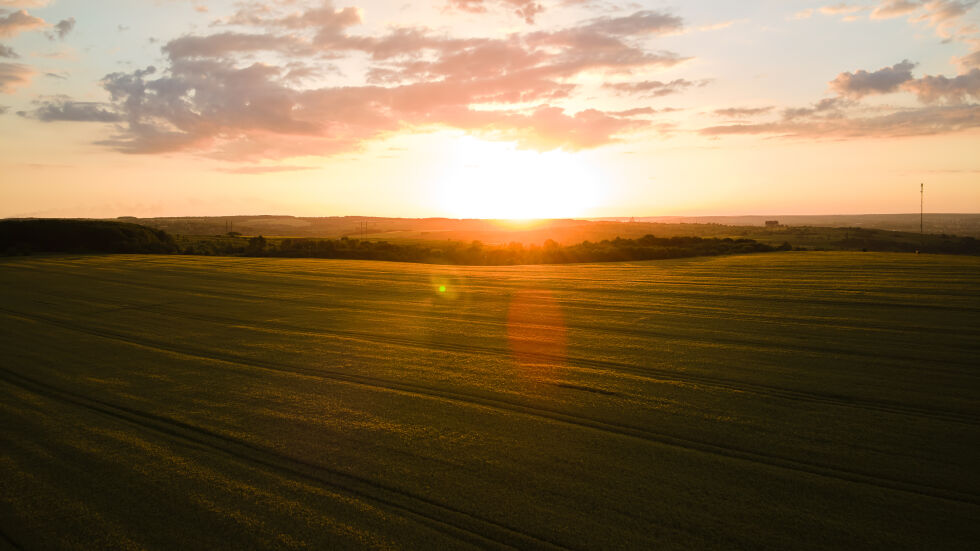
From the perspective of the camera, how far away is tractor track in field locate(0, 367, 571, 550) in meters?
3.55

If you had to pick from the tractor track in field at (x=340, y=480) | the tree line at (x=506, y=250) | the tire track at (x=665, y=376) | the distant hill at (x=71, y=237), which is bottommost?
the tractor track in field at (x=340, y=480)

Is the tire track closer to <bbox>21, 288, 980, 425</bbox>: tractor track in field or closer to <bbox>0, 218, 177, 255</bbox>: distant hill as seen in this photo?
<bbox>21, 288, 980, 425</bbox>: tractor track in field

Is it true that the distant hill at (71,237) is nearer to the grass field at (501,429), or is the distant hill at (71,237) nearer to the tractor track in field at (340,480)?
the grass field at (501,429)

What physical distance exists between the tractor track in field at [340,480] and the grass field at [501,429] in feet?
0.07

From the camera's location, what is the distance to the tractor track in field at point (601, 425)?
4.09 metres

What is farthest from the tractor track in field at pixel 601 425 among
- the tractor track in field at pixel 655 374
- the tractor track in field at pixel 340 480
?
the tractor track in field at pixel 340 480

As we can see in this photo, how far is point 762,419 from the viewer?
5.43 metres

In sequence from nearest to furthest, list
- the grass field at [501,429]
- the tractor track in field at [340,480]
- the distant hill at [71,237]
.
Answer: the tractor track in field at [340,480] → the grass field at [501,429] → the distant hill at [71,237]

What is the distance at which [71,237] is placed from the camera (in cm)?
3219

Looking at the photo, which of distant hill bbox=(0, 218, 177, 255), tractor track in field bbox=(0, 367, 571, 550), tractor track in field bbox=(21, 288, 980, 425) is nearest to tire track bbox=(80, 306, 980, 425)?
tractor track in field bbox=(21, 288, 980, 425)

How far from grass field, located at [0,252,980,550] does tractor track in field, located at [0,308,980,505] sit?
3cm

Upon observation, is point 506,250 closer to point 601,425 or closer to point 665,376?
point 665,376

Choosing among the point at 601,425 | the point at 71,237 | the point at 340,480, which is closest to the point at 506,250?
the point at 71,237

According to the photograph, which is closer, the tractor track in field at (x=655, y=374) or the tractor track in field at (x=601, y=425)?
the tractor track in field at (x=601, y=425)
